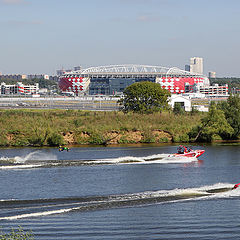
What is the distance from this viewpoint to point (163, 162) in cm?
3653

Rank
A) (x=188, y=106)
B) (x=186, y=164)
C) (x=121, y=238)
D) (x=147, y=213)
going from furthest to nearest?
(x=188, y=106) < (x=186, y=164) < (x=147, y=213) < (x=121, y=238)

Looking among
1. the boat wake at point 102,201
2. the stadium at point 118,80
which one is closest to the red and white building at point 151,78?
the stadium at point 118,80

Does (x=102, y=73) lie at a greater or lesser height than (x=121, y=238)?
greater

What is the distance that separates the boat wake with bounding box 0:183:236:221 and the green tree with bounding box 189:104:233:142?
2423 cm

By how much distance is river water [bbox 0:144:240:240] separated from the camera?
1997 centimetres

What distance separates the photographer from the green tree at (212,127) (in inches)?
2004

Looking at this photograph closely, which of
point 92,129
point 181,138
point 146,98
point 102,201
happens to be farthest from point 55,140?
point 102,201

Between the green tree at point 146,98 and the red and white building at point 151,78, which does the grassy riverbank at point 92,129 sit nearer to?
the green tree at point 146,98

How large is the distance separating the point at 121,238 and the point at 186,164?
58.8 feet

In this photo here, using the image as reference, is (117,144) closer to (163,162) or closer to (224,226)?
(163,162)

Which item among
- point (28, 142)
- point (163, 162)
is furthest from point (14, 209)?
point (28, 142)

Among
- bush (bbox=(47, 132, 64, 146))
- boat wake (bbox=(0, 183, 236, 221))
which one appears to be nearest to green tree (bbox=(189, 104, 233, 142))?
bush (bbox=(47, 132, 64, 146))

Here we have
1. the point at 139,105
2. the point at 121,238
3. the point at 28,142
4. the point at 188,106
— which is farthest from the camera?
the point at 188,106

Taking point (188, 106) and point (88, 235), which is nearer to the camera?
point (88, 235)
